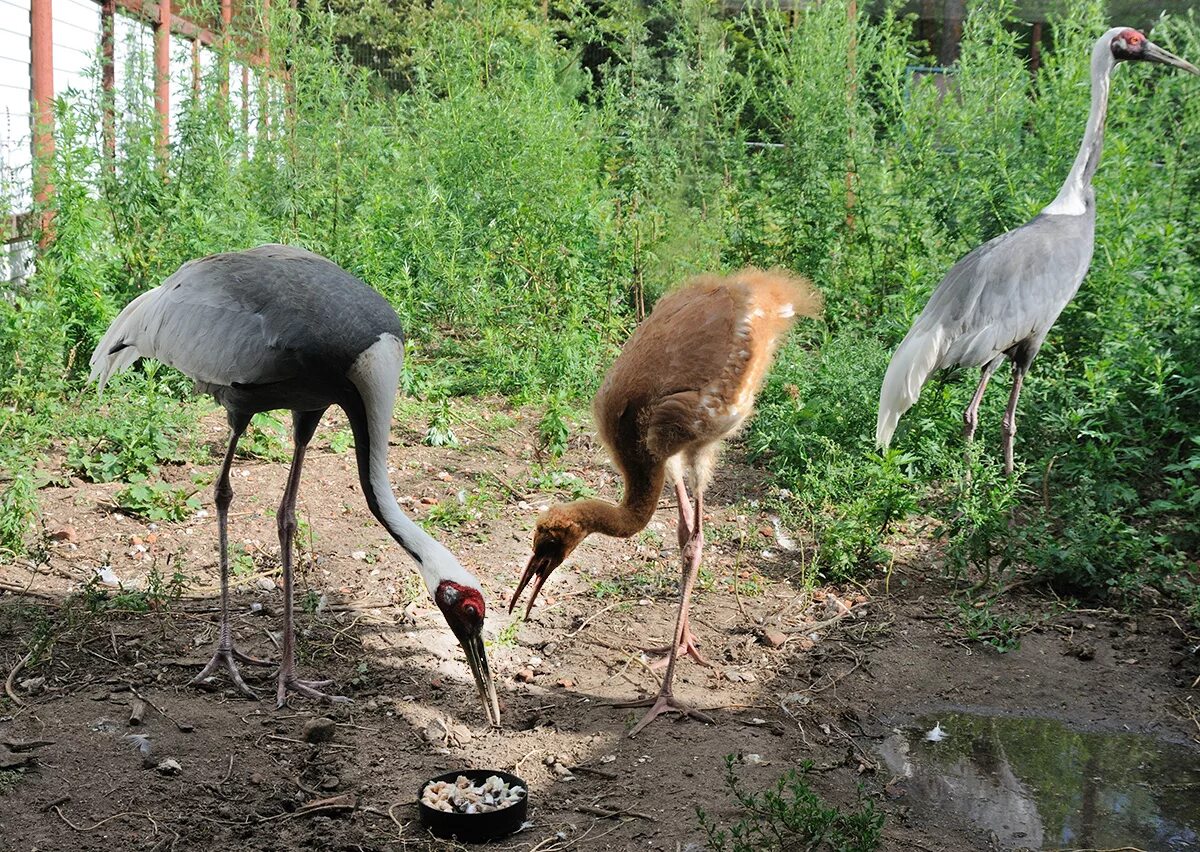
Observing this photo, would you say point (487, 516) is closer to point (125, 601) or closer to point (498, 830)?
point (125, 601)

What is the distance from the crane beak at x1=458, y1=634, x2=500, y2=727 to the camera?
3.92m

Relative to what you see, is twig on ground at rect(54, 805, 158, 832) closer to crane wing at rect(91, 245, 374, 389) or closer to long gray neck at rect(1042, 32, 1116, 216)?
crane wing at rect(91, 245, 374, 389)

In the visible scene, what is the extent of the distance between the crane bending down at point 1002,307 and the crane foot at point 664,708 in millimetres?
2417

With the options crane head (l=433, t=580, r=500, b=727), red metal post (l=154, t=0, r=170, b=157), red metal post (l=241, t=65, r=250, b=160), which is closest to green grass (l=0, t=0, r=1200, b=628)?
red metal post (l=241, t=65, r=250, b=160)

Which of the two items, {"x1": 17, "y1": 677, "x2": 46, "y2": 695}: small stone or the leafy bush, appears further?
{"x1": 17, "y1": 677, "x2": 46, "y2": 695}: small stone

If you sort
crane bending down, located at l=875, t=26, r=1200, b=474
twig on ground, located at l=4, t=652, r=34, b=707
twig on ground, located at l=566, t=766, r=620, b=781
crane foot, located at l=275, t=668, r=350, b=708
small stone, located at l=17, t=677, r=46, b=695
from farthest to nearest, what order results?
crane bending down, located at l=875, t=26, r=1200, b=474 → crane foot, located at l=275, t=668, r=350, b=708 → small stone, located at l=17, t=677, r=46, b=695 → twig on ground, located at l=4, t=652, r=34, b=707 → twig on ground, located at l=566, t=766, r=620, b=781

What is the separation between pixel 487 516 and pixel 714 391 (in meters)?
1.90

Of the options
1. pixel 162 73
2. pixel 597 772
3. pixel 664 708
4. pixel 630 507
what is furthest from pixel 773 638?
pixel 162 73

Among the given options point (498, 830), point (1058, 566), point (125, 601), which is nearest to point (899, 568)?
point (1058, 566)

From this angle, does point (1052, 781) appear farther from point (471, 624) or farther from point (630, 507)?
point (471, 624)

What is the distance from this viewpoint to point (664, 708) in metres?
4.18

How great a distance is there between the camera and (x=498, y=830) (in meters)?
3.36

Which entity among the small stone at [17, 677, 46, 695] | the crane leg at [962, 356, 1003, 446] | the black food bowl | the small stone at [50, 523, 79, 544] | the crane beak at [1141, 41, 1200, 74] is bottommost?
the small stone at [50, 523, 79, 544]

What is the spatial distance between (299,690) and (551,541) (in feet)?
3.61
